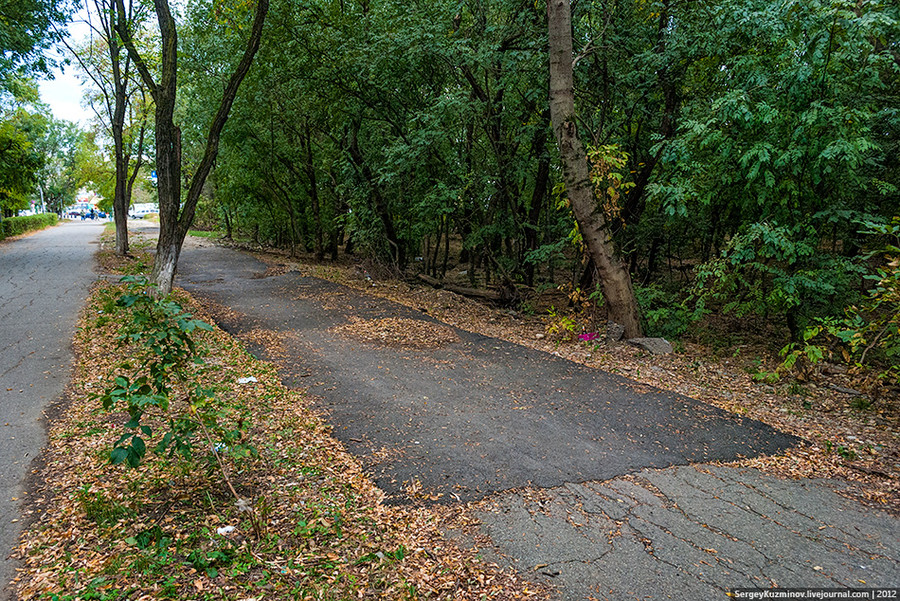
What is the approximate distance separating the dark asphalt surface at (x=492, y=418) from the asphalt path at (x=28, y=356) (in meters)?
2.28

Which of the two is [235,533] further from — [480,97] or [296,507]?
[480,97]

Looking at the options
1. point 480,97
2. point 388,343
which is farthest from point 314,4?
point 388,343

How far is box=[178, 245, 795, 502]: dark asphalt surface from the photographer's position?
155 inches

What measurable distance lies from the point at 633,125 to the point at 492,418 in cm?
750

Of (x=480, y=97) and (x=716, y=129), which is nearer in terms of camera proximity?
(x=716, y=129)

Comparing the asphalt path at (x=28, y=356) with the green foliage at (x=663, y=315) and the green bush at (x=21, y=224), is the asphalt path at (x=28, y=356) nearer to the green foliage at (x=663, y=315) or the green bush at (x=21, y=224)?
the green foliage at (x=663, y=315)

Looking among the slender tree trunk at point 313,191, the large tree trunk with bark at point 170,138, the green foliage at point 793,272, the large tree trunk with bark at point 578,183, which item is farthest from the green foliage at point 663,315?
the slender tree trunk at point 313,191

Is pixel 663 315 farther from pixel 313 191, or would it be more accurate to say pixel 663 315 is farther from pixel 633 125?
pixel 313 191

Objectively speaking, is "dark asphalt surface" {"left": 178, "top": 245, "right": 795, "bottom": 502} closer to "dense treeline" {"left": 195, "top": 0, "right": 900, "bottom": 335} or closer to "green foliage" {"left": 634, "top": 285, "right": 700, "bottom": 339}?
"green foliage" {"left": 634, "top": 285, "right": 700, "bottom": 339}

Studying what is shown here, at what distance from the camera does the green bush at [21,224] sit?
901 inches

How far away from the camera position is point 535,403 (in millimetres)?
5320

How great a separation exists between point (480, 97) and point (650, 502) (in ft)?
27.8

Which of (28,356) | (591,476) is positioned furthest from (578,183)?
(28,356)

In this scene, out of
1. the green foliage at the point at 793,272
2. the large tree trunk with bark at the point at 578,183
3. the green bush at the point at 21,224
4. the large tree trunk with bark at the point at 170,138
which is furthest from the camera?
the green bush at the point at 21,224
